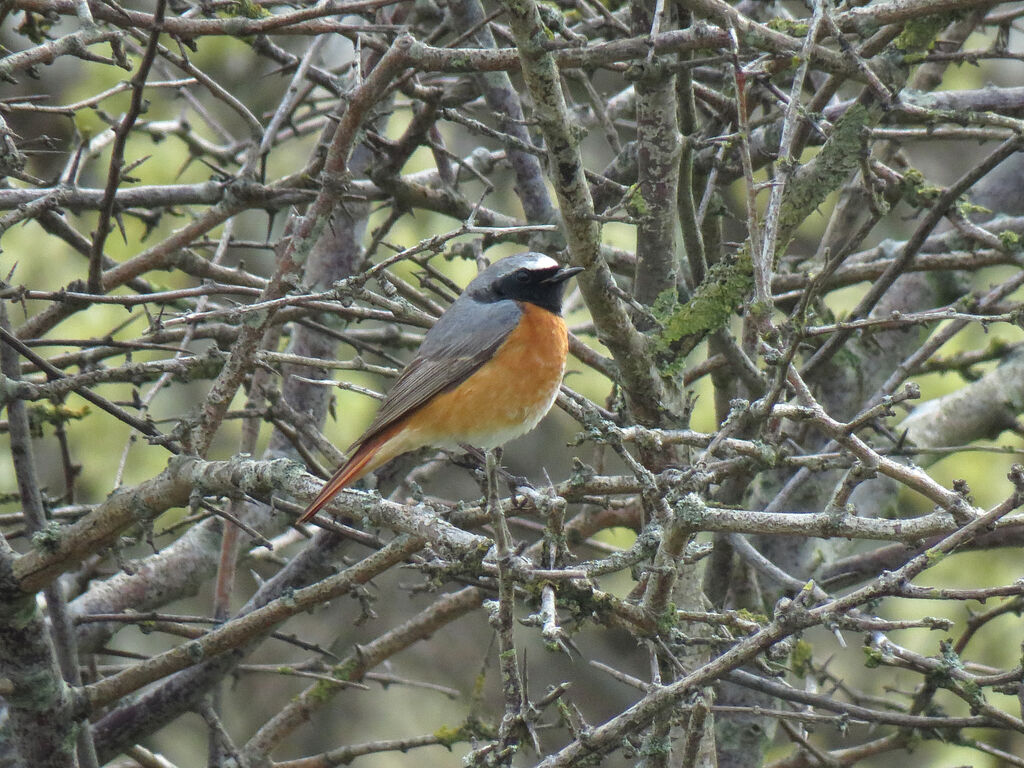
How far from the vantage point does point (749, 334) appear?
4039mm

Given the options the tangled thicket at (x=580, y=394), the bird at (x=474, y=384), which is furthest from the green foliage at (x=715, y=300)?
the bird at (x=474, y=384)

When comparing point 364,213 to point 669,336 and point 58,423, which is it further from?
point 669,336

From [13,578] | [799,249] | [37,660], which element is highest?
[799,249]

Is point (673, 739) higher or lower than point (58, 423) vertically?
lower

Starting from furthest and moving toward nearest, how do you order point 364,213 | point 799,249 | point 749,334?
1. point 799,249
2. point 364,213
3. point 749,334

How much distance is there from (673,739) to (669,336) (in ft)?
4.67

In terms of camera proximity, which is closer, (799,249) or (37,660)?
(37,660)

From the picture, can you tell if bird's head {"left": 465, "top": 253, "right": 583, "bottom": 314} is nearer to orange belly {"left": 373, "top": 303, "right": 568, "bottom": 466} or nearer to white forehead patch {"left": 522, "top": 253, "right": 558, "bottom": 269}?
white forehead patch {"left": 522, "top": 253, "right": 558, "bottom": 269}

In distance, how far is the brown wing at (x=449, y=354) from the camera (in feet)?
15.1

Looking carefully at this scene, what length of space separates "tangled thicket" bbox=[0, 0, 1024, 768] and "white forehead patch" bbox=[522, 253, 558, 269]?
133 mm

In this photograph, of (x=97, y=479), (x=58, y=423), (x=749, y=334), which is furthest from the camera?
(x=97, y=479)

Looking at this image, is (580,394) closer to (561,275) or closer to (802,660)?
(561,275)

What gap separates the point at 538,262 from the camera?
4945 mm

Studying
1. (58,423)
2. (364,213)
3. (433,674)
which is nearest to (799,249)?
(433,674)
